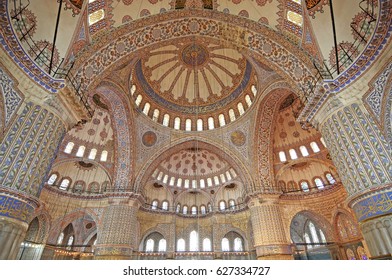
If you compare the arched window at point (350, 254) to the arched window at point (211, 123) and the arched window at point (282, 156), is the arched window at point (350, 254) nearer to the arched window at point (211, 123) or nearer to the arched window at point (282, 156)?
the arched window at point (282, 156)

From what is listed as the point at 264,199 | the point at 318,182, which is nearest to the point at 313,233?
the point at 318,182

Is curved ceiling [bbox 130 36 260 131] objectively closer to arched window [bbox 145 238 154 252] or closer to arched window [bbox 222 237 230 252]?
arched window [bbox 222 237 230 252]

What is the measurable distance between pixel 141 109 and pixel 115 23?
21.8 ft

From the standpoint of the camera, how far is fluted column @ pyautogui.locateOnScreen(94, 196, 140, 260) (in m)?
10.6

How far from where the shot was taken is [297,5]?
7.34 metres

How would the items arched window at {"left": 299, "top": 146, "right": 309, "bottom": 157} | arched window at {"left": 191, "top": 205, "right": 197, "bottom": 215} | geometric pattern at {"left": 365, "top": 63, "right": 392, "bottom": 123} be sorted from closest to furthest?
geometric pattern at {"left": 365, "top": 63, "right": 392, "bottom": 123} → arched window at {"left": 299, "top": 146, "right": 309, "bottom": 157} → arched window at {"left": 191, "top": 205, "right": 197, "bottom": 215}

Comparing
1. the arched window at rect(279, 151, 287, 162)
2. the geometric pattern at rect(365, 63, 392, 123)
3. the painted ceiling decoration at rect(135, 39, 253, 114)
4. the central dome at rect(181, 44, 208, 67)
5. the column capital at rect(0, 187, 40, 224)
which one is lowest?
the column capital at rect(0, 187, 40, 224)

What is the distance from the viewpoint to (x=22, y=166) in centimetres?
496

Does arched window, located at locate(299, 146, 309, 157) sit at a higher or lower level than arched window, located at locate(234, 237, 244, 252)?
higher

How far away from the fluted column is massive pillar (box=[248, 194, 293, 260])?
6.48 m

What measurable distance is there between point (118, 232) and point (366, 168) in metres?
10.6

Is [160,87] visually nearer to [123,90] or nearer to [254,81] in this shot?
[123,90]

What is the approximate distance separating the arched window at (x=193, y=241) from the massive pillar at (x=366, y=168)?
15608 mm

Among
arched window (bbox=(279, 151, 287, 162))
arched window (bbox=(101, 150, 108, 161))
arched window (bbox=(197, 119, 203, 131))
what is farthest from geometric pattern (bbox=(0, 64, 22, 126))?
arched window (bbox=(279, 151, 287, 162))
